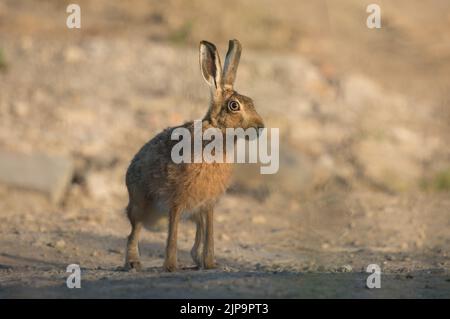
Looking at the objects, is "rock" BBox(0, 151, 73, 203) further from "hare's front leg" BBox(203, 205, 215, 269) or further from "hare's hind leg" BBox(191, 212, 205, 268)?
"hare's front leg" BBox(203, 205, 215, 269)

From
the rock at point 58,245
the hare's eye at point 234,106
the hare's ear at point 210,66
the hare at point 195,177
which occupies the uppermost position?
the hare's ear at point 210,66

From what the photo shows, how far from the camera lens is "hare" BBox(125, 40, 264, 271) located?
273 inches

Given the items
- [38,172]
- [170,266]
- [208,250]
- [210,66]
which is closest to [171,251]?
[170,266]

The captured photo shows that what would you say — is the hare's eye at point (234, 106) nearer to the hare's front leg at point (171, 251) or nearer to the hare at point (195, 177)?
the hare at point (195, 177)

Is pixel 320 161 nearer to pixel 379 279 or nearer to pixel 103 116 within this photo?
pixel 103 116

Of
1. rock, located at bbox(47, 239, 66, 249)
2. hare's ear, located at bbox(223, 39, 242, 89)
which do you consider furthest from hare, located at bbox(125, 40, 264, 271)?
rock, located at bbox(47, 239, 66, 249)

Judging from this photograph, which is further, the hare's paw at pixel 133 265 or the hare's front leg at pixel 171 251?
the hare's paw at pixel 133 265

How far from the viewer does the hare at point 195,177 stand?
694 centimetres

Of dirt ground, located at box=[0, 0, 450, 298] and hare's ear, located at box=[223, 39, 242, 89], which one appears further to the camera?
hare's ear, located at box=[223, 39, 242, 89]

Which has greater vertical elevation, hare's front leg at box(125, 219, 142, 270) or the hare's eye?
the hare's eye

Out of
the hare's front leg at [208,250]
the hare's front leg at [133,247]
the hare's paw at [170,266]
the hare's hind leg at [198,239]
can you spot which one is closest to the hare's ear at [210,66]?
the hare's hind leg at [198,239]

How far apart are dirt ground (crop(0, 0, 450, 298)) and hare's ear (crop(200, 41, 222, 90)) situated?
1601 mm

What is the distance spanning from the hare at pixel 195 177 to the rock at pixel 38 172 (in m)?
3.16
